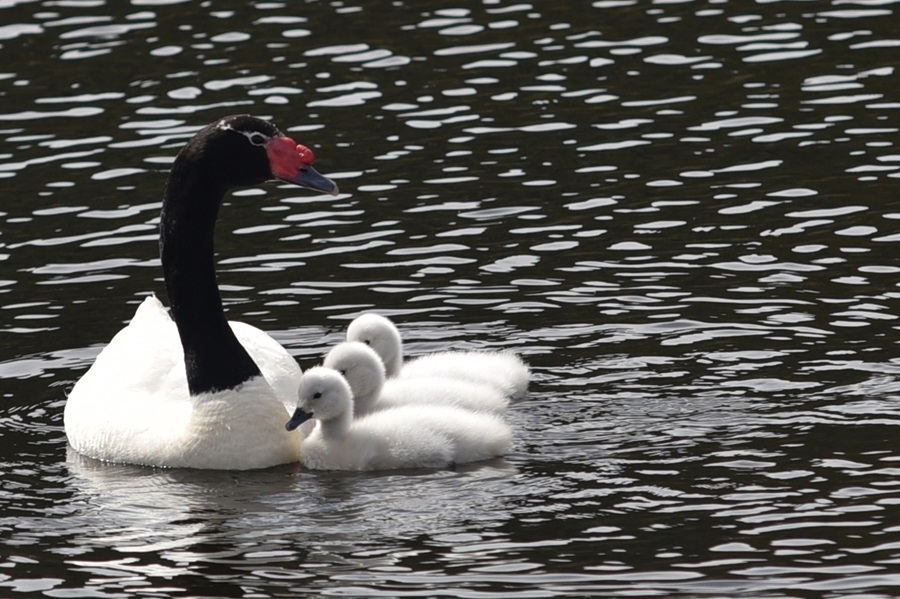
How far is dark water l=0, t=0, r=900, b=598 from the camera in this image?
10289mm

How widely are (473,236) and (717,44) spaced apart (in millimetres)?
5786

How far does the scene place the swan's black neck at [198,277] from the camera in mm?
12008

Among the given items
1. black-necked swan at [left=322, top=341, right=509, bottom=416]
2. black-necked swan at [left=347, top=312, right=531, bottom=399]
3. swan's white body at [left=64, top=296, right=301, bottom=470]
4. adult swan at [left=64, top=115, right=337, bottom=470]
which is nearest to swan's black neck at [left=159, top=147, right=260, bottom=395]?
adult swan at [left=64, top=115, right=337, bottom=470]

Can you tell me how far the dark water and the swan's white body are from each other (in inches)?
6.8

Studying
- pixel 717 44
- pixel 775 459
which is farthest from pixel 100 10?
pixel 775 459

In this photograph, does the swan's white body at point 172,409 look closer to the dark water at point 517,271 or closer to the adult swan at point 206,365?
the adult swan at point 206,365

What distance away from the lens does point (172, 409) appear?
40.4 feet

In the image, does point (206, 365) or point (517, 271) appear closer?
point (206, 365)

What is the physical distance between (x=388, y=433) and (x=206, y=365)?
1301 millimetres

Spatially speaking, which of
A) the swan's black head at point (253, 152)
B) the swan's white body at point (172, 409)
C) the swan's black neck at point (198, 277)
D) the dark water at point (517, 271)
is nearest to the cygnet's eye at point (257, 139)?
the swan's black head at point (253, 152)

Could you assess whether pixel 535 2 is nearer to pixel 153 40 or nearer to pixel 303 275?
pixel 153 40

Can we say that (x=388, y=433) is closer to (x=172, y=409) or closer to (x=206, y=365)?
(x=206, y=365)

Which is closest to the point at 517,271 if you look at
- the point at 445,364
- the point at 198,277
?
the point at 445,364

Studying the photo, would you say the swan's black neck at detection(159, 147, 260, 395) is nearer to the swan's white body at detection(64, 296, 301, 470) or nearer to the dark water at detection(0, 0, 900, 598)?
the swan's white body at detection(64, 296, 301, 470)
